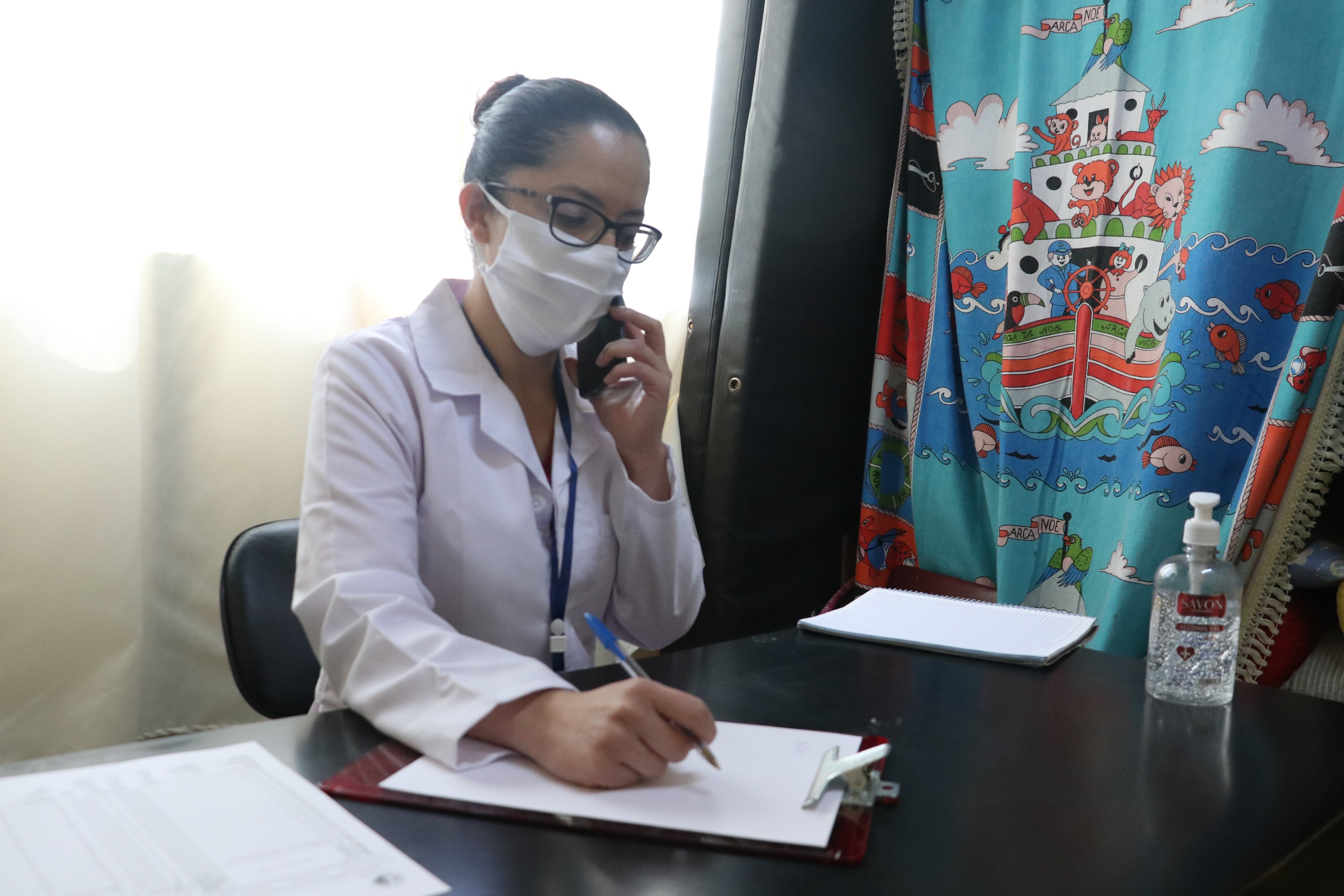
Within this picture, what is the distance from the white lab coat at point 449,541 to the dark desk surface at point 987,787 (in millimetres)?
74

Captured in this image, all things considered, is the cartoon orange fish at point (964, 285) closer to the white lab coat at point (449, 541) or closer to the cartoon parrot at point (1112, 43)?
the cartoon parrot at point (1112, 43)

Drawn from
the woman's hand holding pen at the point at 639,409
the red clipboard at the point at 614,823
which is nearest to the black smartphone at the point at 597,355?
the woman's hand holding pen at the point at 639,409

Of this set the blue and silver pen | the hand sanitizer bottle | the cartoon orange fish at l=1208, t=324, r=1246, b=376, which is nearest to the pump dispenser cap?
the hand sanitizer bottle

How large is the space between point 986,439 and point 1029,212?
0.39 meters

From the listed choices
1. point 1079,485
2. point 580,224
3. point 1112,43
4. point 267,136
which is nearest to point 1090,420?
point 1079,485

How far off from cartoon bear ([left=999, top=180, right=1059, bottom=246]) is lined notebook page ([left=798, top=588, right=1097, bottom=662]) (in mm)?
692

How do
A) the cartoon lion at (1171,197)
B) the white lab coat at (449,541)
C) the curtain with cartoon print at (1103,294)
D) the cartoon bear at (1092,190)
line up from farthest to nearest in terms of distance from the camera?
the cartoon bear at (1092,190) < the cartoon lion at (1171,197) < the curtain with cartoon print at (1103,294) < the white lab coat at (449,541)

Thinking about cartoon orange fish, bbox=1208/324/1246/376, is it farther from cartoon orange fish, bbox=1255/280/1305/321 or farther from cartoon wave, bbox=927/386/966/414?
cartoon wave, bbox=927/386/966/414

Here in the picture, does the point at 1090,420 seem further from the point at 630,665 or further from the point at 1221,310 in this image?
the point at 630,665

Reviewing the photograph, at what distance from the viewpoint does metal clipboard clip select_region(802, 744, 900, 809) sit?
0.67 meters

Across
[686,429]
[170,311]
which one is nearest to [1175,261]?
[686,429]

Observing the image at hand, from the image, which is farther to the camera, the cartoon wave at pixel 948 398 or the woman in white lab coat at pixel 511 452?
the cartoon wave at pixel 948 398

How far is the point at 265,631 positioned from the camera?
115 centimetres

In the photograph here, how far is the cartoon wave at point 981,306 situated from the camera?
1.74m
